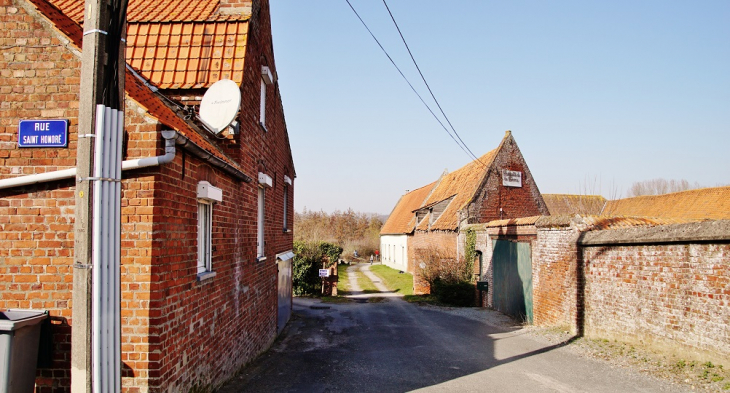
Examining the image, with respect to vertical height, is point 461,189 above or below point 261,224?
above

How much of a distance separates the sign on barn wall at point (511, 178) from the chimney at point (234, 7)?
18022 mm

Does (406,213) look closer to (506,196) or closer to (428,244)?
(428,244)

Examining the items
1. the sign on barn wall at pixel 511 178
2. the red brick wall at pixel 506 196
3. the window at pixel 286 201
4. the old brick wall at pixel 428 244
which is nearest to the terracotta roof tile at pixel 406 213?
the old brick wall at pixel 428 244

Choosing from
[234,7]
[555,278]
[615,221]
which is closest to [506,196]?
[555,278]

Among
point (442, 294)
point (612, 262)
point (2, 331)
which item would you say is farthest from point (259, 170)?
point (442, 294)

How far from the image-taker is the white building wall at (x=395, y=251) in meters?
38.5

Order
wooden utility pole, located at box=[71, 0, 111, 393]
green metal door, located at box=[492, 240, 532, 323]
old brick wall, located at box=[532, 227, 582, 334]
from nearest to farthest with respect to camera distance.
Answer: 1. wooden utility pole, located at box=[71, 0, 111, 393]
2. old brick wall, located at box=[532, 227, 582, 334]
3. green metal door, located at box=[492, 240, 532, 323]

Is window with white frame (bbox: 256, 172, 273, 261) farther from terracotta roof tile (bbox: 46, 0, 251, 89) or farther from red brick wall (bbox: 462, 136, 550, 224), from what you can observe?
red brick wall (bbox: 462, 136, 550, 224)

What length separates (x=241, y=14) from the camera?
29.0 feet

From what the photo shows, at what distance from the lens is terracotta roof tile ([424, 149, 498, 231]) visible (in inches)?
941

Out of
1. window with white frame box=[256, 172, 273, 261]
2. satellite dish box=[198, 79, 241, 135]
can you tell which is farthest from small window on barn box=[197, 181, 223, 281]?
window with white frame box=[256, 172, 273, 261]

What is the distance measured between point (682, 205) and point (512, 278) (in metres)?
14.9

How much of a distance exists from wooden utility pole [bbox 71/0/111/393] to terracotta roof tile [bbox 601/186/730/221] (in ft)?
72.0

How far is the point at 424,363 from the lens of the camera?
932 cm
